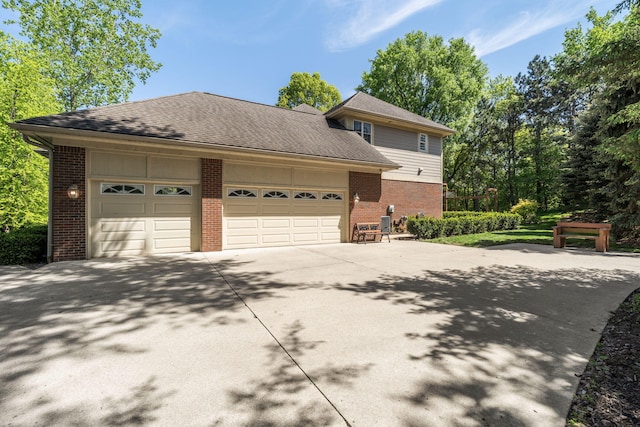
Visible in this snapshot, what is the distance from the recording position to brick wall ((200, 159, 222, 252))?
9203mm

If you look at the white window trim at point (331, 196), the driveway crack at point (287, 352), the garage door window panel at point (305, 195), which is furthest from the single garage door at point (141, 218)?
the white window trim at point (331, 196)

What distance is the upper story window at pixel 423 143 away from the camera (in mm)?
16516

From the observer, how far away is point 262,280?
19.1 ft

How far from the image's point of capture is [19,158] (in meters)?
11.3

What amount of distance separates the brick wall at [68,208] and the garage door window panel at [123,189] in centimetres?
46

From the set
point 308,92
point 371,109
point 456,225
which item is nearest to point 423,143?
point 371,109

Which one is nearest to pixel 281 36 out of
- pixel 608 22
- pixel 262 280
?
pixel 262 280

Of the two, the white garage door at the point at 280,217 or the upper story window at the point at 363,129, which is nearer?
the white garage door at the point at 280,217

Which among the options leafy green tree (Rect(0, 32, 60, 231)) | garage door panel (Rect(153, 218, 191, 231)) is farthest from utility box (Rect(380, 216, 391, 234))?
leafy green tree (Rect(0, 32, 60, 231))

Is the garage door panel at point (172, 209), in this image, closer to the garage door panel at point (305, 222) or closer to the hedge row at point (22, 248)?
the hedge row at point (22, 248)

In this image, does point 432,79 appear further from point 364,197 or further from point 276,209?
point 276,209

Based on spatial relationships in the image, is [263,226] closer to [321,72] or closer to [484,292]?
[484,292]

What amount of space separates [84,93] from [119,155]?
18.3 meters

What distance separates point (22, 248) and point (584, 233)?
17.9 metres
